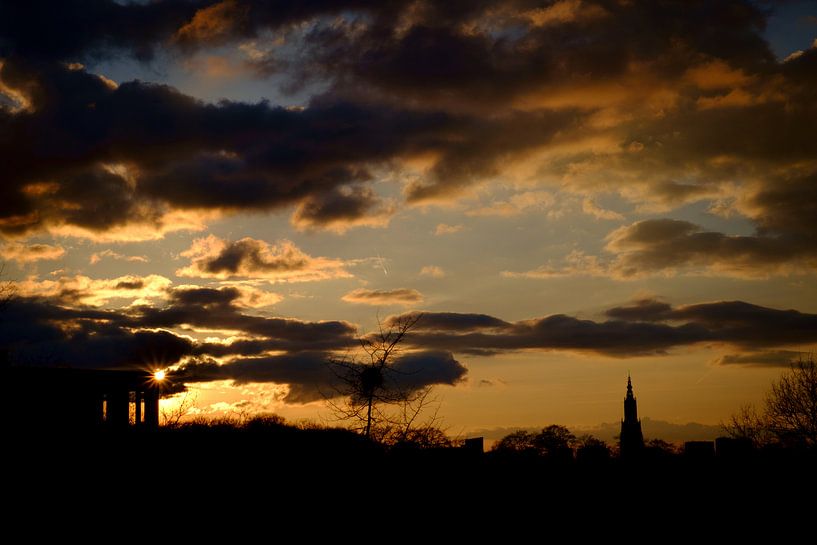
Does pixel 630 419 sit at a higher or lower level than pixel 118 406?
lower

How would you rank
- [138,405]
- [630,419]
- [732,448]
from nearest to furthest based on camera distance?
[732,448]
[138,405]
[630,419]

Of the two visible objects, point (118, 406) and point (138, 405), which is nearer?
point (118, 406)

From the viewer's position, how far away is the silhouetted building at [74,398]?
27.3m

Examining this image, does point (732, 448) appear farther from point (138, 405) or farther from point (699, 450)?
point (138, 405)

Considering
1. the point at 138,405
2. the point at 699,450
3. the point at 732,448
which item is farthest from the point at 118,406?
the point at 732,448

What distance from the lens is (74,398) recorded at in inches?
1152

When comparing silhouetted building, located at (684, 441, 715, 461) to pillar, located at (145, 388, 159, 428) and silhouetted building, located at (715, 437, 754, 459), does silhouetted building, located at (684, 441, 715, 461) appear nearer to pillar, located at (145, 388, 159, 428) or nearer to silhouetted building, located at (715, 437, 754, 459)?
silhouetted building, located at (715, 437, 754, 459)

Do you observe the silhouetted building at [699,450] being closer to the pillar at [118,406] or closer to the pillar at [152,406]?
the pillar at [118,406]

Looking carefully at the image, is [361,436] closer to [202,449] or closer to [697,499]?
[202,449]

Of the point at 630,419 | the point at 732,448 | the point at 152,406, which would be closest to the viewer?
the point at 732,448

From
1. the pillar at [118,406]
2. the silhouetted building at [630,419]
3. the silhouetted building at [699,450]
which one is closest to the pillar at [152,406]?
the pillar at [118,406]

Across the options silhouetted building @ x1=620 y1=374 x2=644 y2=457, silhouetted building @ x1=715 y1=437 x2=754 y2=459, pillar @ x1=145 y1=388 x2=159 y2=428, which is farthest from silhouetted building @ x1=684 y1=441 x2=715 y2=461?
silhouetted building @ x1=620 y1=374 x2=644 y2=457

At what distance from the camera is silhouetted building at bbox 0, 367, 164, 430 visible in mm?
27297

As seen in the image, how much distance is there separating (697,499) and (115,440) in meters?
15.7
